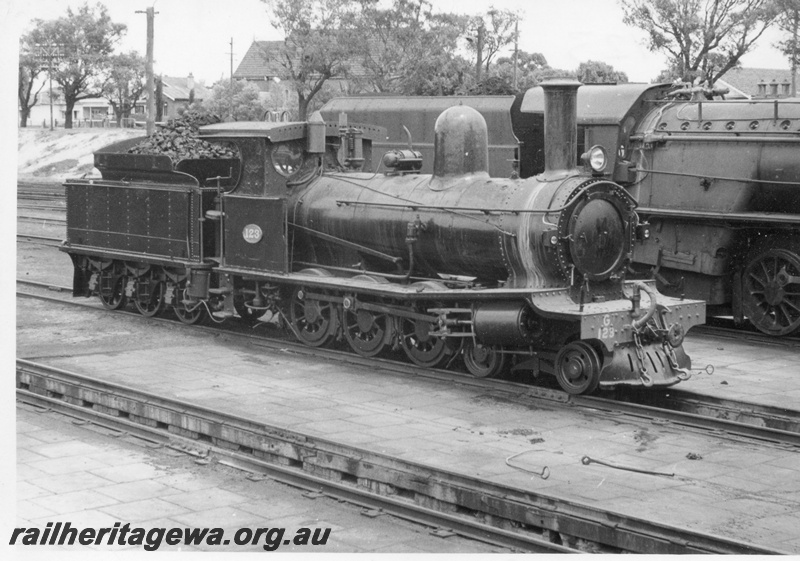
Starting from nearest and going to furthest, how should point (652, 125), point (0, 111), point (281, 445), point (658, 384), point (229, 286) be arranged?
point (0, 111) < point (281, 445) < point (658, 384) < point (229, 286) < point (652, 125)

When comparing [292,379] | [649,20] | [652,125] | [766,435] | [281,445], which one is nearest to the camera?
[281,445]

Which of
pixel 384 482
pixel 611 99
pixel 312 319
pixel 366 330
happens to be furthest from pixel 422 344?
pixel 611 99

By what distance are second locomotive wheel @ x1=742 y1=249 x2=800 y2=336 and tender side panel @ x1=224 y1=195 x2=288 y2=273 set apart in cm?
697

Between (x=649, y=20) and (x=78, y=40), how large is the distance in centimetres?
2248

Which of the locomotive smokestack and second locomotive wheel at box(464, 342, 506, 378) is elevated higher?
the locomotive smokestack

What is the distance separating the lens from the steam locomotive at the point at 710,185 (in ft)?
50.3

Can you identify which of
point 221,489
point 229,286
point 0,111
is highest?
point 0,111

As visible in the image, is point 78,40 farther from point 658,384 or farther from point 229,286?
point 658,384

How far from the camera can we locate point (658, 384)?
11680 millimetres

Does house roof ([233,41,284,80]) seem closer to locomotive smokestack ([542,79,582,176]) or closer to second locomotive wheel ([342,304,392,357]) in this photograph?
second locomotive wheel ([342,304,392,357])

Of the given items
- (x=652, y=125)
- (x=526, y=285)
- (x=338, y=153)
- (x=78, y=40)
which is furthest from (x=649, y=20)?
(x=78, y=40)

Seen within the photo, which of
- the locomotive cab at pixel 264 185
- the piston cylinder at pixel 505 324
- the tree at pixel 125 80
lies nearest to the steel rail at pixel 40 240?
the locomotive cab at pixel 264 185

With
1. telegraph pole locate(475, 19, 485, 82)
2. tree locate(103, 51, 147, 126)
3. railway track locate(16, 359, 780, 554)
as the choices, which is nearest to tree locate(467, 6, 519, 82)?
telegraph pole locate(475, 19, 485, 82)

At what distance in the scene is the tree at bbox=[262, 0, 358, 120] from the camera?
43375 millimetres
